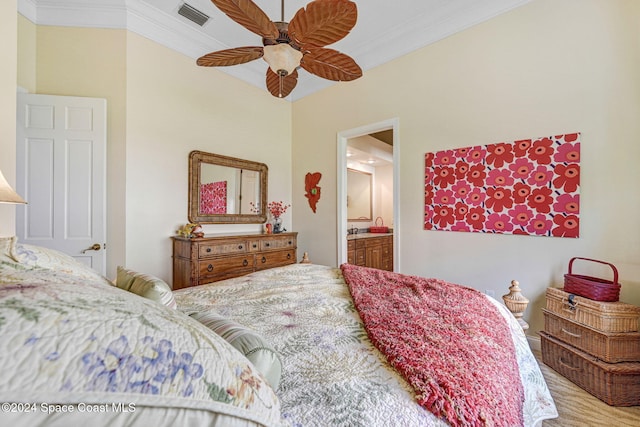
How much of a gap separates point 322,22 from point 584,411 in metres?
2.68

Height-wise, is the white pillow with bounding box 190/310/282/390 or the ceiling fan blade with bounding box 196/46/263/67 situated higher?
the ceiling fan blade with bounding box 196/46/263/67

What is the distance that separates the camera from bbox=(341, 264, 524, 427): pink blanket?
715mm

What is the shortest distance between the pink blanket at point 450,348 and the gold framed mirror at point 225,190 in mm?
2393

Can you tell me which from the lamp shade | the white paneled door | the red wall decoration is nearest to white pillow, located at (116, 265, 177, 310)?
the lamp shade

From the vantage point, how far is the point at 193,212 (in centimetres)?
311

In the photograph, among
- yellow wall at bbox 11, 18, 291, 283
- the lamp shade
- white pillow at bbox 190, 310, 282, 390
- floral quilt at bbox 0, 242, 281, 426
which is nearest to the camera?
floral quilt at bbox 0, 242, 281, 426

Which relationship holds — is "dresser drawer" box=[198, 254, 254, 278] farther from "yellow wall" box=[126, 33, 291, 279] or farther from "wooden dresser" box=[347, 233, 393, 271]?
"wooden dresser" box=[347, 233, 393, 271]

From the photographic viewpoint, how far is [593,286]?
176cm

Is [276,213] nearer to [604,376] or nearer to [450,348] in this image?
[450,348]

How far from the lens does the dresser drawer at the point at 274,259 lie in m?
3.37

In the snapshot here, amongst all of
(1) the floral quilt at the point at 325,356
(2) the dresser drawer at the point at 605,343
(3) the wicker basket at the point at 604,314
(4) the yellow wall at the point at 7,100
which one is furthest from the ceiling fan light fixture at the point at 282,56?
(2) the dresser drawer at the point at 605,343

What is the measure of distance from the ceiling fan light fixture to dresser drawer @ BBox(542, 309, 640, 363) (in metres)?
2.55

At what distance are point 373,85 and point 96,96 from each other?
9.59 feet

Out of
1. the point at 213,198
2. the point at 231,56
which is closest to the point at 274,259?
the point at 213,198
